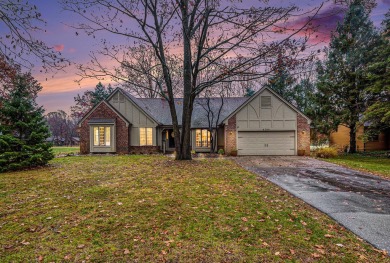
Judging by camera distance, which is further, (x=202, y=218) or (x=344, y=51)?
(x=344, y=51)

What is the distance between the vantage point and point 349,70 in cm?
2095

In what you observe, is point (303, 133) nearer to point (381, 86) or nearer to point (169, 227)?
point (381, 86)

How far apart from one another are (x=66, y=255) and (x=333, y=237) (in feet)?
14.3

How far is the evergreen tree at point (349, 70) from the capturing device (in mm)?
20438

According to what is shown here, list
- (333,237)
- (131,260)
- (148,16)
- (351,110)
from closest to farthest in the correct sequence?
(131,260), (333,237), (148,16), (351,110)

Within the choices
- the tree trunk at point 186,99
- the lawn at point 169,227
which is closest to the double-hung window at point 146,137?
the tree trunk at point 186,99

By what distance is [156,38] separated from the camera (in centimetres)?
1373

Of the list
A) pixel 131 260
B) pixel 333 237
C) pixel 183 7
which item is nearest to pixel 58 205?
pixel 131 260

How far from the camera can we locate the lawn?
10.8ft

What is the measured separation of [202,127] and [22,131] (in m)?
14.1

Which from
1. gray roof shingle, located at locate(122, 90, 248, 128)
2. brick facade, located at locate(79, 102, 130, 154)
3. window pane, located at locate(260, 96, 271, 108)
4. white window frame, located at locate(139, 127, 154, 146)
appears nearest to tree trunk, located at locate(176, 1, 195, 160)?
window pane, located at locate(260, 96, 271, 108)

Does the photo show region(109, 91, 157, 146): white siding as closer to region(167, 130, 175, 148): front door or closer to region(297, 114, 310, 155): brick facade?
region(167, 130, 175, 148): front door

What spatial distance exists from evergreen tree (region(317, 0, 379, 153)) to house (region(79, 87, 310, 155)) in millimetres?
5296

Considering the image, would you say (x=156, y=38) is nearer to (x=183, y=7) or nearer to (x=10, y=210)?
(x=183, y=7)
